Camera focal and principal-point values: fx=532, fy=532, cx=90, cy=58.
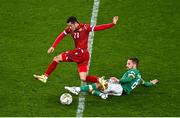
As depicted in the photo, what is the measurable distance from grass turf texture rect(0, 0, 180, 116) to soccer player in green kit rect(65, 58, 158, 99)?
179mm

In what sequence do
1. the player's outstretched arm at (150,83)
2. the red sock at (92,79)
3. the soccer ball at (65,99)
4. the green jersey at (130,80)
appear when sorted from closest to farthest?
the soccer ball at (65,99)
the red sock at (92,79)
the green jersey at (130,80)
the player's outstretched arm at (150,83)

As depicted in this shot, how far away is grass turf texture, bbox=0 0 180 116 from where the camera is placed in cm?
1176

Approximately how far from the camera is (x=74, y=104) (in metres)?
11.9

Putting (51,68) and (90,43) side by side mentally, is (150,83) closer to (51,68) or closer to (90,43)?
(51,68)

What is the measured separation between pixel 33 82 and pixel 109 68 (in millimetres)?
2066

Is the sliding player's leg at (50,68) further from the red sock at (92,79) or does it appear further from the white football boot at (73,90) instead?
the red sock at (92,79)

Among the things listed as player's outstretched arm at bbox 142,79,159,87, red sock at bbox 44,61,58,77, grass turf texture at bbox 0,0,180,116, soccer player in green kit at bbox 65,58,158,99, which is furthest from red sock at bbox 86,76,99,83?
player's outstretched arm at bbox 142,79,159,87

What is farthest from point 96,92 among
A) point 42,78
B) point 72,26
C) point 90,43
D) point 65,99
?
point 90,43

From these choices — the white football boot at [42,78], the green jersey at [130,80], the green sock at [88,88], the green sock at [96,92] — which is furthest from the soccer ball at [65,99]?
the green jersey at [130,80]

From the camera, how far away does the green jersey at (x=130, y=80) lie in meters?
12.2

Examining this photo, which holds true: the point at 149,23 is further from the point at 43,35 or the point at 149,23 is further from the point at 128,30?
the point at 43,35

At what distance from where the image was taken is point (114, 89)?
1216 centimetres

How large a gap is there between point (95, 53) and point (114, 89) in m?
2.35

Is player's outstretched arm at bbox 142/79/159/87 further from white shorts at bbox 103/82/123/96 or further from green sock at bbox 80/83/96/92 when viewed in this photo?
green sock at bbox 80/83/96/92
